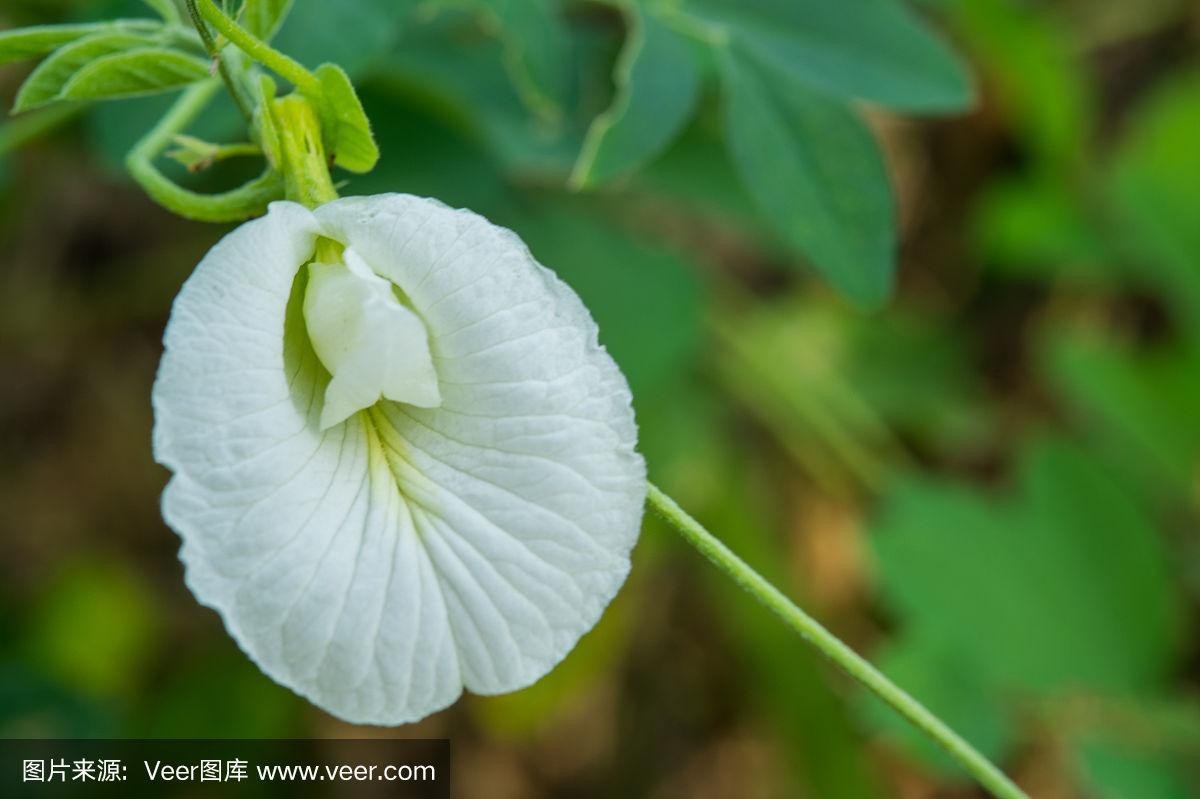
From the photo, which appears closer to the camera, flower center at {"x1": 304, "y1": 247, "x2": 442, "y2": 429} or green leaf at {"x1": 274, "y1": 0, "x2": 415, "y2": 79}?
flower center at {"x1": 304, "y1": 247, "x2": 442, "y2": 429}

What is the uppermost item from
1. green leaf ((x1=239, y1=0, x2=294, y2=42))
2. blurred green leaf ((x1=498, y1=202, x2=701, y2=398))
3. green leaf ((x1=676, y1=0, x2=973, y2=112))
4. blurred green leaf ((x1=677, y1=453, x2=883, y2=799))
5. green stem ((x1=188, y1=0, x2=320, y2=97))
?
green stem ((x1=188, y1=0, x2=320, y2=97))

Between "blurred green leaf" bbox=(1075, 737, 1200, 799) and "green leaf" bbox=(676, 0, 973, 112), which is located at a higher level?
"green leaf" bbox=(676, 0, 973, 112)

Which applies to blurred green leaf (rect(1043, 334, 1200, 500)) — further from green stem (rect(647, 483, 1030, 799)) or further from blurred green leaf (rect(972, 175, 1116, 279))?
green stem (rect(647, 483, 1030, 799))

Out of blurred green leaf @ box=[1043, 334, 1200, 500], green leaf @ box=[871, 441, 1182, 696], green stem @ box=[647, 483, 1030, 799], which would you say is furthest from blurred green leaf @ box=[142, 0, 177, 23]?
blurred green leaf @ box=[1043, 334, 1200, 500]

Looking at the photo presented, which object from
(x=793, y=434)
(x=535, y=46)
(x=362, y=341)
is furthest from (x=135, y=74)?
(x=793, y=434)

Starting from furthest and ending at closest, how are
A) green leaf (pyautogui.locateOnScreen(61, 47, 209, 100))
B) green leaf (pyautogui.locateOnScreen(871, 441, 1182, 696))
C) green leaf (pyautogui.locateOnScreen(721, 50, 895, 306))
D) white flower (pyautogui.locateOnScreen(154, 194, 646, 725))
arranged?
green leaf (pyautogui.locateOnScreen(871, 441, 1182, 696)) < green leaf (pyautogui.locateOnScreen(721, 50, 895, 306)) < green leaf (pyautogui.locateOnScreen(61, 47, 209, 100)) < white flower (pyautogui.locateOnScreen(154, 194, 646, 725))

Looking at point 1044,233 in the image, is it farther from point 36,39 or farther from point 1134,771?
point 36,39

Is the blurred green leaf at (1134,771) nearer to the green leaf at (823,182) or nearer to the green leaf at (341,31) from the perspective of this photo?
the green leaf at (823,182)
